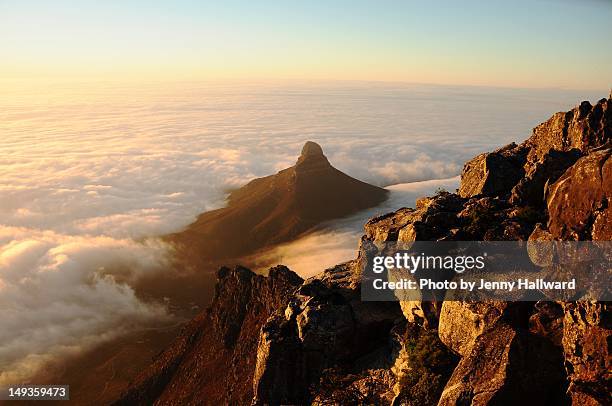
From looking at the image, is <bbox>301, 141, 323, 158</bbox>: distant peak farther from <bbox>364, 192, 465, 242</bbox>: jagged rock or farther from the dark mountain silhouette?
<bbox>364, 192, 465, 242</bbox>: jagged rock

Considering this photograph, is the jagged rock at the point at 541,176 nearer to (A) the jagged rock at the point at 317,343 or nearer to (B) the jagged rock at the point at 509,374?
Answer: (A) the jagged rock at the point at 317,343

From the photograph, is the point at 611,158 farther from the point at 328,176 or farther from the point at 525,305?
the point at 328,176

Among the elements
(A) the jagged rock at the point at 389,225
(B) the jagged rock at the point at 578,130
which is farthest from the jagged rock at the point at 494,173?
(A) the jagged rock at the point at 389,225

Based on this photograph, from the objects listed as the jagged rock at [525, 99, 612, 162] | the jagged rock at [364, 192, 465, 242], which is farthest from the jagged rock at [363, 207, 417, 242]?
the jagged rock at [525, 99, 612, 162]

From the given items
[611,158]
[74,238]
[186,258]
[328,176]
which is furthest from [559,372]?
[74,238]

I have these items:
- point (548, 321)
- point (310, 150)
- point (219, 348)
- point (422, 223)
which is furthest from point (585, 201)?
point (310, 150)
